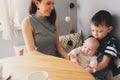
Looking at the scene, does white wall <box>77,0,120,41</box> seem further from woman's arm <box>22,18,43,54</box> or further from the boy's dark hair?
woman's arm <box>22,18,43,54</box>

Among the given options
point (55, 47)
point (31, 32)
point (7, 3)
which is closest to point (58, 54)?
point (55, 47)

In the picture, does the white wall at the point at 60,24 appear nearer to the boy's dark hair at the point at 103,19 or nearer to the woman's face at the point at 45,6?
the woman's face at the point at 45,6

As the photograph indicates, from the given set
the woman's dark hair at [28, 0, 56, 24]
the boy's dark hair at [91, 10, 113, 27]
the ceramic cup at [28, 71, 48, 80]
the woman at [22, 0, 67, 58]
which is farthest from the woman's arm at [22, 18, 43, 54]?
the ceramic cup at [28, 71, 48, 80]

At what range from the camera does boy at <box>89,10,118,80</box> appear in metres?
1.69

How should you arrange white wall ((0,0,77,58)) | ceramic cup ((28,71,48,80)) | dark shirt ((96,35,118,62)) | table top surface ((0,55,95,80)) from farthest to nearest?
white wall ((0,0,77,58)) < dark shirt ((96,35,118,62)) < table top surface ((0,55,95,80)) < ceramic cup ((28,71,48,80))

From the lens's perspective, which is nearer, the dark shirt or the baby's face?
the dark shirt

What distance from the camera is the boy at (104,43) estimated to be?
1693 millimetres

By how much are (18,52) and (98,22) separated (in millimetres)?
1153

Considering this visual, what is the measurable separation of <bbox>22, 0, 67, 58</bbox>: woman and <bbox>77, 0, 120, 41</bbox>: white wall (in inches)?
18.1

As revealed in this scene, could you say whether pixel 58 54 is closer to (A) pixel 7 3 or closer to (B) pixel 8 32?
(B) pixel 8 32

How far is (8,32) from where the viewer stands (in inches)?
88.7

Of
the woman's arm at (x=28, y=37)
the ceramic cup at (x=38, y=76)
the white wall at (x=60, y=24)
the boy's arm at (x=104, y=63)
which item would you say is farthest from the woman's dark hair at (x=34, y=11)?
the ceramic cup at (x=38, y=76)

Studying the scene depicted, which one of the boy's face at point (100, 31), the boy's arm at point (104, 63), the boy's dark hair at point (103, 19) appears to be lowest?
the boy's arm at point (104, 63)

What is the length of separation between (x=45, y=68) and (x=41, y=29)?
0.61 metres
